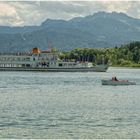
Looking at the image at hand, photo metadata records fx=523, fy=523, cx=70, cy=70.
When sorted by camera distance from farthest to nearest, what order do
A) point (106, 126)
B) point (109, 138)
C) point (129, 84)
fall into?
point (129, 84), point (106, 126), point (109, 138)

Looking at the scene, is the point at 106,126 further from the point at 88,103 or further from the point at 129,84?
the point at 129,84

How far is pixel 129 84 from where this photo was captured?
11881cm

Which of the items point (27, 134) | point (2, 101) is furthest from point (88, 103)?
point (27, 134)

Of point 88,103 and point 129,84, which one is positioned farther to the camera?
point 129,84

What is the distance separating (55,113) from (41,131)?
12531 millimetres

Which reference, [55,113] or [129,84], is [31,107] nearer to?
[55,113]

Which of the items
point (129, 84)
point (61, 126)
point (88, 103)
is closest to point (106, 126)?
point (61, 126)

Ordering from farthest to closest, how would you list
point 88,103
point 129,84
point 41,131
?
point 129,84, point 88,103, point 41,131

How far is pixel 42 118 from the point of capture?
49.8 meters

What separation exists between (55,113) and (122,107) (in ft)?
37.4

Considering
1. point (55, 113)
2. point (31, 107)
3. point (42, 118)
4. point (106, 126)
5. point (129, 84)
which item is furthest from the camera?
point (129, 84)

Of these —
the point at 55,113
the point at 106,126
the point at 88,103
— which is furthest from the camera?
the point at 88,103

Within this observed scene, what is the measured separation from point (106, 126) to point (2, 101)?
2572 cm

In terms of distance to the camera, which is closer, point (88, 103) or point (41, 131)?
point (41, 131)
